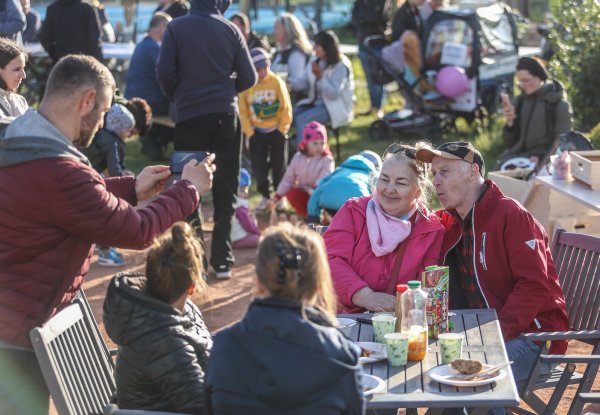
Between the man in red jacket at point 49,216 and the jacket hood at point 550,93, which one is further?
the jacket hood at point 550,93

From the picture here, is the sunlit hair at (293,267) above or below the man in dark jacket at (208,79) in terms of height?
above

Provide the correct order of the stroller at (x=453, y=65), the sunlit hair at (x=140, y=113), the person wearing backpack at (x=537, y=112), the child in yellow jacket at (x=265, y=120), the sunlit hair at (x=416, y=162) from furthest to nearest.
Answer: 1. the stroller at (x=453, y=65)
2. the child in yellow jacket at (x=265, y=120)
3. the person wearing backpack at (x=537, y=112)
4. the sunlit hair at (x=140, y=113)
5. the sunlit hair at (x=416, y=162)

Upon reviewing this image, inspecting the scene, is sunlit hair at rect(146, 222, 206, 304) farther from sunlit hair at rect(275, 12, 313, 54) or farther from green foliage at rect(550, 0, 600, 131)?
green foliage at rect(550, 0, 600, 131)

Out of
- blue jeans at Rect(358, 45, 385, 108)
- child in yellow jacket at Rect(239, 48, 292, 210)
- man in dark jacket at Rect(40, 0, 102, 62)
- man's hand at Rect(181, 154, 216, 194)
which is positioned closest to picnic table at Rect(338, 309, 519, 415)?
man's hand at Rect(181, 154, 216, 194)

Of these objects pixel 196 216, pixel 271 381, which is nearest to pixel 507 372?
pixel 271 381

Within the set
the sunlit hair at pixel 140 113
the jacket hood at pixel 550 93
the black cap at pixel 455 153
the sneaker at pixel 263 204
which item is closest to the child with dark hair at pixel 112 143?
the sunlit hair at pixel 140 113

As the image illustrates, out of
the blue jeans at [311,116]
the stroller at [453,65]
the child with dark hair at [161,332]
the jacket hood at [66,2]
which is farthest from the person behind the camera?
the stroller at [453,65]

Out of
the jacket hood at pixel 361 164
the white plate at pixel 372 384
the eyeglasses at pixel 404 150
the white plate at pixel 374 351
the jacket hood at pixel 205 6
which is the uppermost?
the eyeglasses at pixel 404 150

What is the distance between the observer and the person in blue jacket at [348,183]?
690 centimetres

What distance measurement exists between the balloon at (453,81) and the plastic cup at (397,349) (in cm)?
907

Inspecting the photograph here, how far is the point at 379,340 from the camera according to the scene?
4023 millimetres

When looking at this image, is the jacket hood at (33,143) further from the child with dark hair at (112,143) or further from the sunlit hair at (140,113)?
the sunlit hair at (140,113)

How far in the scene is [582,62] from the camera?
1163cm

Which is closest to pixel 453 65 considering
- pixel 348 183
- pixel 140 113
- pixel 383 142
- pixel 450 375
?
pixel 383 142
